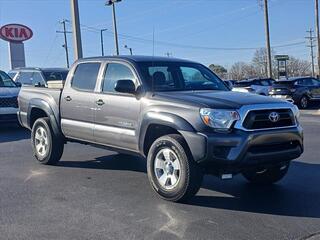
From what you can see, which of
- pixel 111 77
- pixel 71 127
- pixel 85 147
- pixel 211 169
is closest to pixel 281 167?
pixel 211 169

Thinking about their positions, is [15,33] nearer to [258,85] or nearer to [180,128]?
[258,85]

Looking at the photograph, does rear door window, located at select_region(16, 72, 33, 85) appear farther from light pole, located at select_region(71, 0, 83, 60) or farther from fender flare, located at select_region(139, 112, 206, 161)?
fender flare, located at select_region(139, 112, 206, 161)

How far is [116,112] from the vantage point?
7.12 m

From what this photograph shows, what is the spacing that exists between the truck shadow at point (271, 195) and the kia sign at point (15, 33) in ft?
71.0

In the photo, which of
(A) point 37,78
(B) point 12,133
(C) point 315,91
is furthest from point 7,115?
(C) point 315,91

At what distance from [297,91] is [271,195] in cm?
1846

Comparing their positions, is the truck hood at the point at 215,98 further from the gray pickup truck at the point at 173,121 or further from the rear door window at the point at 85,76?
the rear door window at the point at 85,76

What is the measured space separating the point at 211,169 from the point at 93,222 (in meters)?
1.56

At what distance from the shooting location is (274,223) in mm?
5336

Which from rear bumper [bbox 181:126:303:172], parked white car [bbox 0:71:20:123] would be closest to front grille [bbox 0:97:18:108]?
parked white car [bbox 0:71:20:123]

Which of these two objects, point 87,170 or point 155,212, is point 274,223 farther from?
point 87,170

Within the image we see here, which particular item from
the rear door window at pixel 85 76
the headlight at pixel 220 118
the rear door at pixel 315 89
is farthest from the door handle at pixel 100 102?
the rear door at pixel 315 89

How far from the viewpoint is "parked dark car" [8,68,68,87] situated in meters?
15.5

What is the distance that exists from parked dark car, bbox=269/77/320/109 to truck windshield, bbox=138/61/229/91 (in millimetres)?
17008
